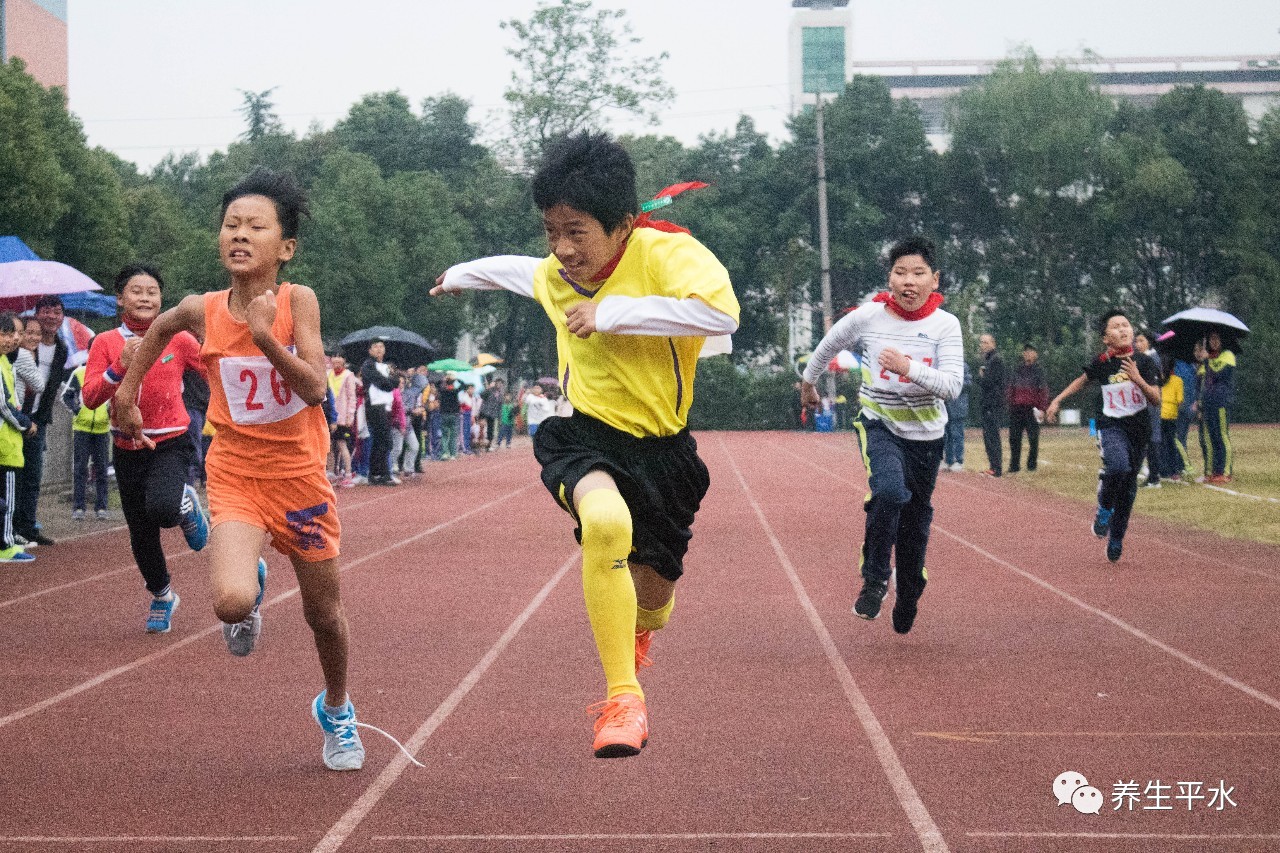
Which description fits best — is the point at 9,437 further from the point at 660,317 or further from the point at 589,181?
the point at 660,317

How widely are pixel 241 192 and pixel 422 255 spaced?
46.3 meters

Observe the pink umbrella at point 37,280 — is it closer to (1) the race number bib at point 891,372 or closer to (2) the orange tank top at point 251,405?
(1) the race number bib at point 891,372

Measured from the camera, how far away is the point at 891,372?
7.29 metres

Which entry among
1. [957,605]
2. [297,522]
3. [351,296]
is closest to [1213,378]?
[957,605]

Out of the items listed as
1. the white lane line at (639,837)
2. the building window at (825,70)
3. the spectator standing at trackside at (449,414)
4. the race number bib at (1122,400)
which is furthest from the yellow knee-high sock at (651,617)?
the building window at (825,70)

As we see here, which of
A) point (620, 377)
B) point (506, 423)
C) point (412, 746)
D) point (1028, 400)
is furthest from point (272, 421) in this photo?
point (506, 423)

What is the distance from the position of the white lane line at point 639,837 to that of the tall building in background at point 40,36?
1501 inches

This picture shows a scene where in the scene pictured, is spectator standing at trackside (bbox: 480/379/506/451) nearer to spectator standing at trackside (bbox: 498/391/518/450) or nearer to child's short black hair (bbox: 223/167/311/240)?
spectator standing at trackside (bbox: 498/391/518/450)

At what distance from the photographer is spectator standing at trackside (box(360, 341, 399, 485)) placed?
20.3 meters

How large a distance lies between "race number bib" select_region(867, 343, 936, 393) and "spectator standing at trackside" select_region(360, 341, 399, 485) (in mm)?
13622

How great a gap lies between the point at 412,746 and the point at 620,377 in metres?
1.77

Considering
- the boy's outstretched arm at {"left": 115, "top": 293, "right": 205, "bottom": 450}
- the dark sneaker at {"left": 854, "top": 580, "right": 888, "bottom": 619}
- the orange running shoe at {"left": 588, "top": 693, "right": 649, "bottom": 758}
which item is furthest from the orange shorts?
the dark sneaker at {"left": 854, "top": 580, "right": 888, "bottom": 619}

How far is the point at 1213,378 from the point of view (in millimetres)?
18844

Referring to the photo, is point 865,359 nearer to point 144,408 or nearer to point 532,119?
point 144,408
